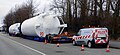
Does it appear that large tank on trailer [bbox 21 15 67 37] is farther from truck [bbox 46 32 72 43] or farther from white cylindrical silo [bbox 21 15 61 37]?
truck [bbox 46 32 72 43]

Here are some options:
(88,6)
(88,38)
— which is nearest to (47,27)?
(88,38)

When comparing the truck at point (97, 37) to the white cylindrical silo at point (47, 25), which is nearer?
the truck at point (97, 37)

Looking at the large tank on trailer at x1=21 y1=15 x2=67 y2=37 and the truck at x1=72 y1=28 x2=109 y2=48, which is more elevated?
the large tank on trailer at x1=21 y1=15 x2=67 y2=37

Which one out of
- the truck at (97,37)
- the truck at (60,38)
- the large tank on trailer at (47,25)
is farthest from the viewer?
the large tank on trailer at (47,25)

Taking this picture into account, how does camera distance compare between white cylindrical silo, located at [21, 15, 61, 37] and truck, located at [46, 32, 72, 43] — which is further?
white cylindrical silo, located at [21, 15, 61, 37]

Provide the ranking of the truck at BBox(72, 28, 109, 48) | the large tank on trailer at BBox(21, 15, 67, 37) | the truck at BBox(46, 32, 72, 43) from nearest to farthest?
the truck at BBox(72, 28, 109, 48)
the truck at BBox(46, 32, 72, 43)
the large tank on trailer at BBox(21, 15, 67, 37)

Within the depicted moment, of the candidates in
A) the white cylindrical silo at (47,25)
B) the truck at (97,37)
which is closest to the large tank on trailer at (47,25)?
the white cylindrical silo at (47,25)

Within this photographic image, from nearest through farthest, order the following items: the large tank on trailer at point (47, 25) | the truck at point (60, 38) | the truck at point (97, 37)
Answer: the truck at point (97, 37)
the truck at point (60, 38)
the large tank on trailer at point (47, 25)

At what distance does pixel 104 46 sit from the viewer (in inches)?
1052

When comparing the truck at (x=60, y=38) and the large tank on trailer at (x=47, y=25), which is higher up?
the large tank on trailer at (x=47, y=25)

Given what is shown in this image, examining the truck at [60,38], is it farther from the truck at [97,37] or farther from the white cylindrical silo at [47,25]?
the truck at [97,37]

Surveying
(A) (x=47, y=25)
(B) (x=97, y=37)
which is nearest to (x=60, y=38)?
(A) (x=47, y=25)

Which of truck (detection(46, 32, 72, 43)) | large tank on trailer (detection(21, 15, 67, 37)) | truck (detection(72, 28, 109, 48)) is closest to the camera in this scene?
truck (detection(72, 28, 109, 48))

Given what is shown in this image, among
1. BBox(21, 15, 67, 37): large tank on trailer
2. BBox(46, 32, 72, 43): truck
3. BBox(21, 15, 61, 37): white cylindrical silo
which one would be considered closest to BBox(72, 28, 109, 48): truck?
BBox(46, 32, 72, 43): truck
